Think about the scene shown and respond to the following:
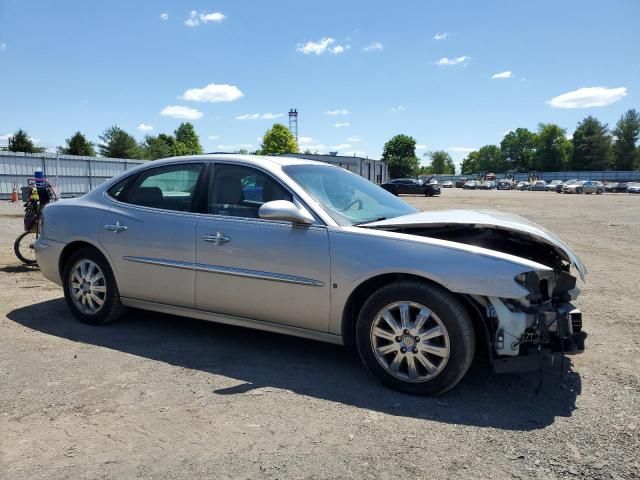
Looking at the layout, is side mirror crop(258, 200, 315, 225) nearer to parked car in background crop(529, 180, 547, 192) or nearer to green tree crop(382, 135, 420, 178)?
parked car in background crop(529, 180, 547, 192)

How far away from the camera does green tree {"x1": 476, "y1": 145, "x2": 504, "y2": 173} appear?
140750mm

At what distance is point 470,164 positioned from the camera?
531 feet

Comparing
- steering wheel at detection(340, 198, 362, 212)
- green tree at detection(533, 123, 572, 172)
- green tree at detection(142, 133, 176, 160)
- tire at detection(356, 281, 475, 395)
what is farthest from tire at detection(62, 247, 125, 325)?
green tree at detection(533, 123, 572, 172)

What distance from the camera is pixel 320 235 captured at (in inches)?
145

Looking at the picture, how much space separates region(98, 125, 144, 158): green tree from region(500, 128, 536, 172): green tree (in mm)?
99402

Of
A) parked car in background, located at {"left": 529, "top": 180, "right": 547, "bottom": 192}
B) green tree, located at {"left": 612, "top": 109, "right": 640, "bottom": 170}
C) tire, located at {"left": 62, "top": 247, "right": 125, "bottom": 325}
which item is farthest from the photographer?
green tree, located at {"left": 612, "top": 109, "right": 640, "bottom": 170}

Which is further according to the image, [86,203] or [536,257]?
[86,203]

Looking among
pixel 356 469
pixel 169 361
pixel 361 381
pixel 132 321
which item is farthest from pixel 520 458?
pixel 132 321

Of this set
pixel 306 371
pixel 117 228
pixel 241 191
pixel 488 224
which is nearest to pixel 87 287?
pixel 117 228

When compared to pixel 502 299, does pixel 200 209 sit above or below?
above

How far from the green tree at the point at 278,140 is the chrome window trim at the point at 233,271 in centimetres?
8324

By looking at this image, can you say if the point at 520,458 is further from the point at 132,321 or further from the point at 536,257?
the point at 132,321

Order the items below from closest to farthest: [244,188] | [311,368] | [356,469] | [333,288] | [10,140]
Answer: [356,469] → [333,288] → [311,368] → [244,188] → [10,140]

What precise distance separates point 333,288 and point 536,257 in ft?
5.32
